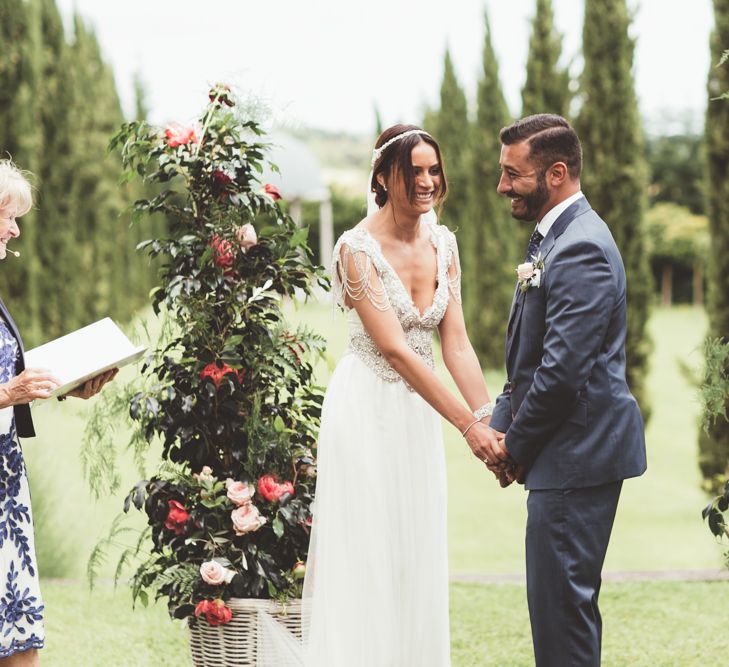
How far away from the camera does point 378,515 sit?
11.6 feet

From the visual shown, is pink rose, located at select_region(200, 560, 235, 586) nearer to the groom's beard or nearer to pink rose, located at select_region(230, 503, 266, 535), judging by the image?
pink rose, located at select_region(230, 503, 266, 535)

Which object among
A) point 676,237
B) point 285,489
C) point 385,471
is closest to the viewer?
point 385,471

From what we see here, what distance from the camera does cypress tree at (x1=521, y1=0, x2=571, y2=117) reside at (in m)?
12.3

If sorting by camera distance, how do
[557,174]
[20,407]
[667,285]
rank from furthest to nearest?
[667,285], [20,407], [557,174]

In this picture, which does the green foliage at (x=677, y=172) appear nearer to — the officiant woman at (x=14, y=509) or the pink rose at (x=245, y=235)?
the pink rose at (x=245, y=235)

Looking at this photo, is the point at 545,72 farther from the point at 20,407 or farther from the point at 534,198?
the point at 20,407

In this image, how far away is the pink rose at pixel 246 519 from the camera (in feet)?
12.7

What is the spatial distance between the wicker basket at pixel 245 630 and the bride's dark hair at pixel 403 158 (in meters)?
1.61

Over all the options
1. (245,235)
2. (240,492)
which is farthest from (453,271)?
(240,492)

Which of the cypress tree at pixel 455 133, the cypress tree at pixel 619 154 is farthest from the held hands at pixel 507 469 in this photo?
the cypress tree at pixel 455 133

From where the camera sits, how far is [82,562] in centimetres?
688

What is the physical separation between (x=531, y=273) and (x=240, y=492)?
1511 mm

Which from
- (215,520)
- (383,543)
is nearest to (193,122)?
(215,520)

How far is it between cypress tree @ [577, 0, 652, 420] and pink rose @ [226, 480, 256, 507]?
8.24 meters
